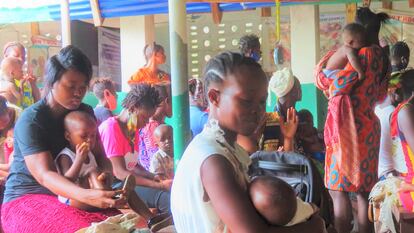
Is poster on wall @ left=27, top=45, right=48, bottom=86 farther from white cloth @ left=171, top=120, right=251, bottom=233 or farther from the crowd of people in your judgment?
white cloth @ left=171, top=120, right=251, bottom=233

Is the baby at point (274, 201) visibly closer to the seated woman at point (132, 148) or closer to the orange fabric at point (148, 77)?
the seated woman at point (132, 148)

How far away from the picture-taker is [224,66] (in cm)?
150

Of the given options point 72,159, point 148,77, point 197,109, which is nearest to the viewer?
point 72,159

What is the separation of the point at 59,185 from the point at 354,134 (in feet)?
5.75

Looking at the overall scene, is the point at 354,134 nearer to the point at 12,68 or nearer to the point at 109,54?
the point at 12,68

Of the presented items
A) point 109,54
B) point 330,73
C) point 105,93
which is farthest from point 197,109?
point 109,54

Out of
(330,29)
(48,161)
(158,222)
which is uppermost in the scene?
(330,29)

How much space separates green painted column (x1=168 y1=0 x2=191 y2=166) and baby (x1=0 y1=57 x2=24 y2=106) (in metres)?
3.09

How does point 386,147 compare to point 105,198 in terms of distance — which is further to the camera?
point 386,147

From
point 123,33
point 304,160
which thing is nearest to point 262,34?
point 123,33

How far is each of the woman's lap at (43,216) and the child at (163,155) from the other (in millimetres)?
1569

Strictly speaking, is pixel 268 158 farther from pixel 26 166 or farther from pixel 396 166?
pixel 396 166

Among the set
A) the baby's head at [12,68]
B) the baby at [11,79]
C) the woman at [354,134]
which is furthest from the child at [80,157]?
the baby's head at [12,68]

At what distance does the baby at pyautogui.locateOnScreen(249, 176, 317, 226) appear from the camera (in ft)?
4.37
